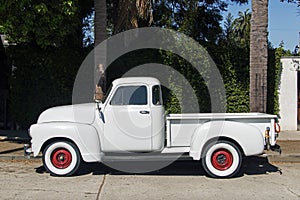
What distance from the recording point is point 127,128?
25.4 feet

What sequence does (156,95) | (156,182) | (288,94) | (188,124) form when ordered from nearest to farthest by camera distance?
1. (156,182)
2. (188,124)
3. (156,95)
4. (288,94)

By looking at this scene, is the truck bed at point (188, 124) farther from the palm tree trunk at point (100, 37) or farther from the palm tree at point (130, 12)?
the palm tree at point (130, 12)

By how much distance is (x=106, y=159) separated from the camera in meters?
7.69

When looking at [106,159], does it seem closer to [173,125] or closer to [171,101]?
[173,125]

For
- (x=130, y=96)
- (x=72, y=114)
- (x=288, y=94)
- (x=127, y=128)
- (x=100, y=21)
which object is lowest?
(x=127, y=128)

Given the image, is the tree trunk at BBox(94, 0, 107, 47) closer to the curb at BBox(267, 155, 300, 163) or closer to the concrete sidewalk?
the concrete sidewalk

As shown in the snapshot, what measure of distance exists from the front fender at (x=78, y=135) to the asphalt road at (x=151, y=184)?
527 millimetres

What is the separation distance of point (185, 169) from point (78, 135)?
259 cm

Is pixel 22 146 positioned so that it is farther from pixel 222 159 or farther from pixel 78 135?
pixel 222 159

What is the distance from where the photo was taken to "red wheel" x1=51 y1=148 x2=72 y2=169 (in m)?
7.91

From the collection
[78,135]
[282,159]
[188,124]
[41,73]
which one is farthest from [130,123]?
[41,73]

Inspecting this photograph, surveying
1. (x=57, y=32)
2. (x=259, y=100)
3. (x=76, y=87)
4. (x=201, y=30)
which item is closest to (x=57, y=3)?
(x=57, y=32)

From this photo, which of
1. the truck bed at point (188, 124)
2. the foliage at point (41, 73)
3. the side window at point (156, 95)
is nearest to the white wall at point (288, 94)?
the truck bed at point (188, 124)

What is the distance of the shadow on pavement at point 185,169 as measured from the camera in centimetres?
837
